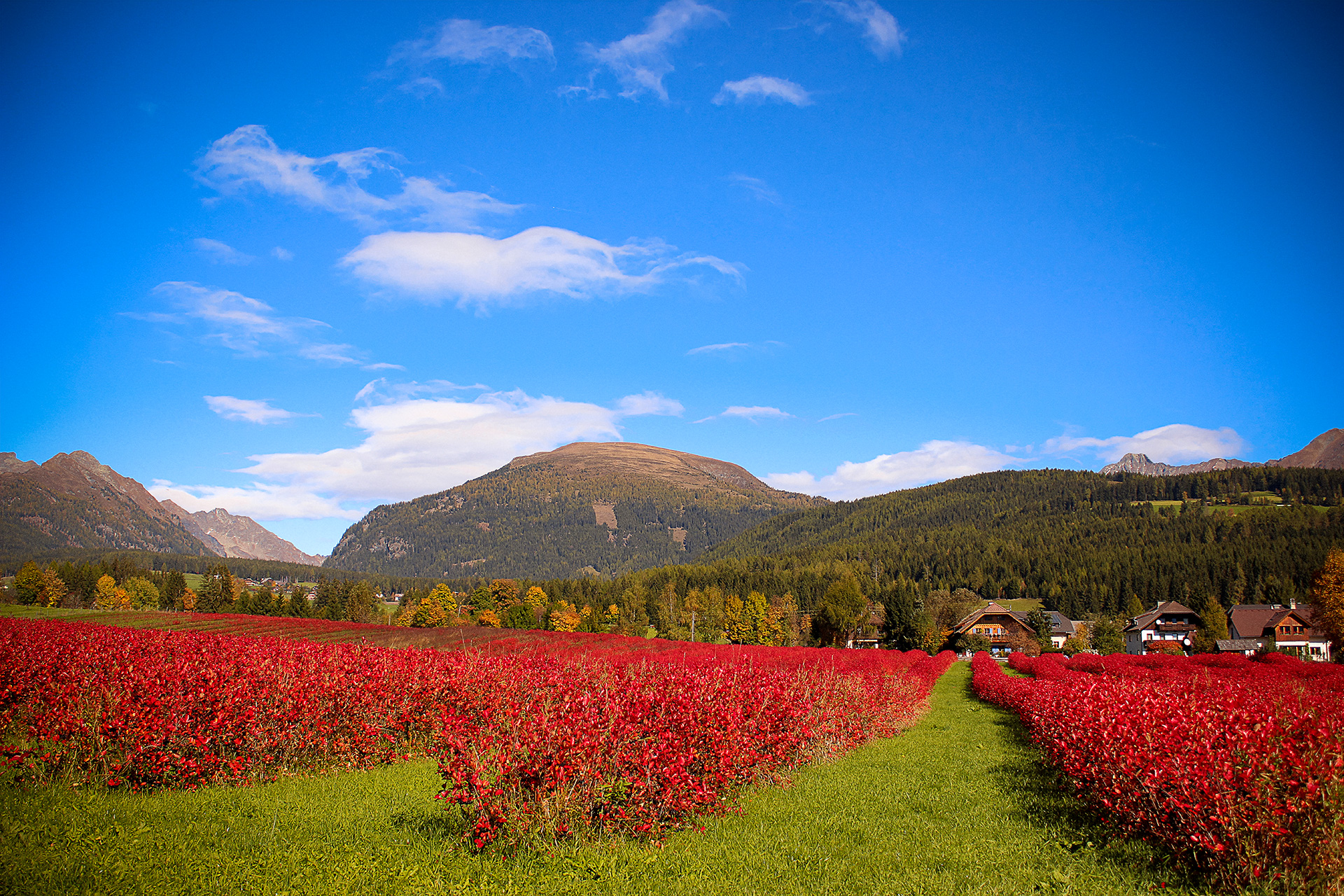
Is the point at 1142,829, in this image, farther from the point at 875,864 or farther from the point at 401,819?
the point at 401,819

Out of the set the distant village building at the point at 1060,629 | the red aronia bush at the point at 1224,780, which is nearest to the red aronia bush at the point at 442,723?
the red aronia bush at the point at 1224,780

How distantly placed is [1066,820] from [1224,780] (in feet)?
12.2

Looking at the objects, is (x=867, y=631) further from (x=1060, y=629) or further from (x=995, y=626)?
(x=1060, y=629)

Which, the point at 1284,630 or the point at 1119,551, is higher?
the point at 1119,551

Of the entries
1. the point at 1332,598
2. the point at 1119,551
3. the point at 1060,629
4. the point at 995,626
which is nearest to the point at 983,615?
the point at 995,626

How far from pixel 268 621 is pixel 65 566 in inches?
3339

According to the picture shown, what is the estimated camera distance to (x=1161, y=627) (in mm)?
93438

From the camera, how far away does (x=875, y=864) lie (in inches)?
295

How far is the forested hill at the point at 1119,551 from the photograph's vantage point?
114 metres

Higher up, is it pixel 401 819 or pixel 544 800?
pixel 544 800

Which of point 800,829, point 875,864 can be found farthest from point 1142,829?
point 800,829

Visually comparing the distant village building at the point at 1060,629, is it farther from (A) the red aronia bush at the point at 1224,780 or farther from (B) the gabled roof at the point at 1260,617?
(A) the red aronia bush at the point at 1224,780

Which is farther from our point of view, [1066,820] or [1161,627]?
[1161,627]

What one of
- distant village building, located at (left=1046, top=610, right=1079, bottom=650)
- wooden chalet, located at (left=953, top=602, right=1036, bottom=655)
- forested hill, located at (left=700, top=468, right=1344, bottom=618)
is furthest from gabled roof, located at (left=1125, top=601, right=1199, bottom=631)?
forested hill, located at (left=700, top=468, right=1344, bottom=618)
